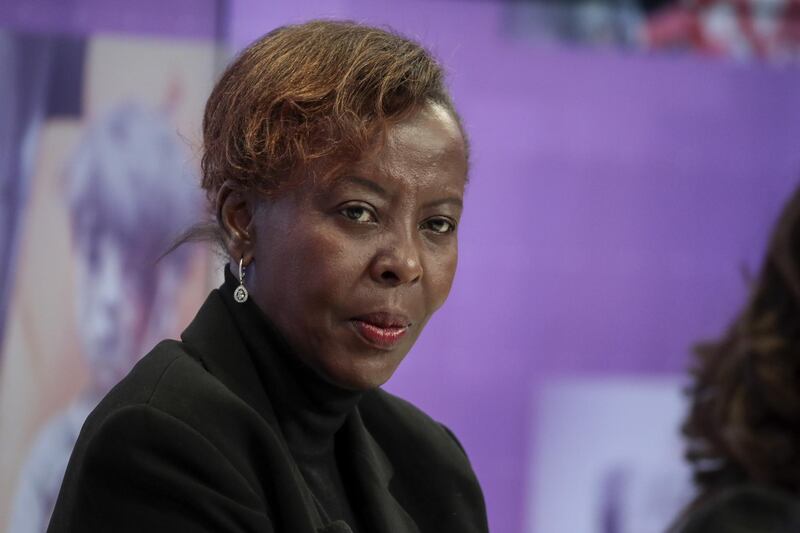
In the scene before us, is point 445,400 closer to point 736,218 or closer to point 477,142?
point 477,142

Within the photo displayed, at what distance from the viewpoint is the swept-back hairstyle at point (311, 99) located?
1.28 metres

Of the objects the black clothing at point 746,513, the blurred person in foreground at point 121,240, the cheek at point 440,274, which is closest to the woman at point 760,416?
the black clothing at point 746,513

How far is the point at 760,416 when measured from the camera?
2.03 m

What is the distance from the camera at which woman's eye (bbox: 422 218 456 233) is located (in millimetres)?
1342

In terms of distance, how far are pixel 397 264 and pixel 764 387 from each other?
977 millimetres

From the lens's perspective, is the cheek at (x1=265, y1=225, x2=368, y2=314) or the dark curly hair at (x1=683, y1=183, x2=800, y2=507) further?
the dark curly hair at (x1=683, y1=183, x2=800, y2=507)

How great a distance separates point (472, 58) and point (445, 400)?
35.1 inches

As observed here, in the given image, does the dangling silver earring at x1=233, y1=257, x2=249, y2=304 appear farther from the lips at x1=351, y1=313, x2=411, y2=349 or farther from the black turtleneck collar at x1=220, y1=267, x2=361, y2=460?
the lips at x1=351, y1=313, x2=411, y2=349

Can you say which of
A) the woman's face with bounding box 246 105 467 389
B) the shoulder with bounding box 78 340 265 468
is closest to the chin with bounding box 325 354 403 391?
the woman's face with bounding box 246 105 467 389

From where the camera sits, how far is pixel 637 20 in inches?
130

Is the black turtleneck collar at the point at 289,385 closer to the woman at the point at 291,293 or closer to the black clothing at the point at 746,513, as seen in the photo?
the woman at the point at 291,293

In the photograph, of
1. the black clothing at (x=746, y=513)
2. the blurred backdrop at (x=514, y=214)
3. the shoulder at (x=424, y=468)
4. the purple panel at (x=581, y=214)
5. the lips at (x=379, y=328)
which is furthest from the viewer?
the purple panel at (x=581, y=214)

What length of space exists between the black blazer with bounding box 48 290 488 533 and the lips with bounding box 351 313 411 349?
0.43 feet

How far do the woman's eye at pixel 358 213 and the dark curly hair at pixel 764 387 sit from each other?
983 mm
